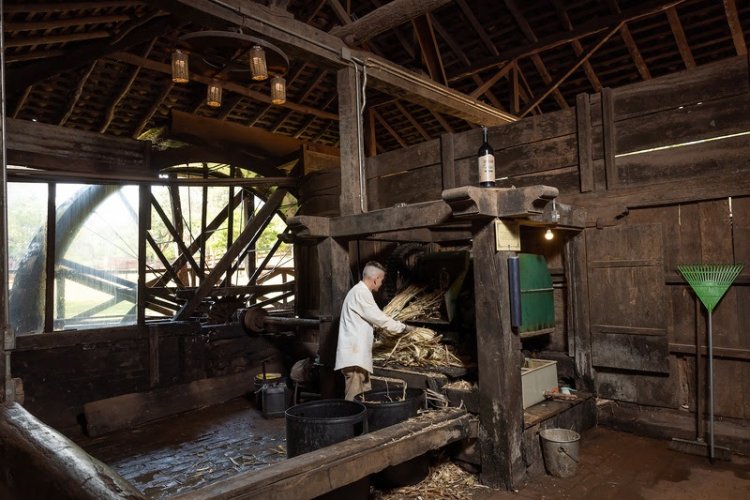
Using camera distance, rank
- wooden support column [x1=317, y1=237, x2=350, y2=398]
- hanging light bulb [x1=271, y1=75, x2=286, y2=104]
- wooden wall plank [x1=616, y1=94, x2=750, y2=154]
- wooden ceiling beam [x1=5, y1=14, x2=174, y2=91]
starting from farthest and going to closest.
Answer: wooden ceiling beam [x1=5, y1=14, x2=174, y2=91] → wooden support column [x1=317, y1=237, x2=350, y2=398] → hanging light bulb [x1=271, y1=75, x2=286, y2=104] → wooden wall plank [x1=616, y1=94, x2=750, y2=154]

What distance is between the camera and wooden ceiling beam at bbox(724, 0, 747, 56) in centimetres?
816

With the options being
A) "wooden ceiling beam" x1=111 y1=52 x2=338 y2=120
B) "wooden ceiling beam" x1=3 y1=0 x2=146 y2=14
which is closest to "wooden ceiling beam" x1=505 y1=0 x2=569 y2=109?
"wooden ceiling beam" x1=111 y1=52 x2=338 y2=120

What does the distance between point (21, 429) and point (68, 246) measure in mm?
6774

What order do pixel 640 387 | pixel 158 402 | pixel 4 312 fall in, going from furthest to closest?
1. pixel 158 402
2. pixel 640 387
3. pixel 4 312

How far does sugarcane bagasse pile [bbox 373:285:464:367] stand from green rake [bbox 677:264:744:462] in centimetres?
261

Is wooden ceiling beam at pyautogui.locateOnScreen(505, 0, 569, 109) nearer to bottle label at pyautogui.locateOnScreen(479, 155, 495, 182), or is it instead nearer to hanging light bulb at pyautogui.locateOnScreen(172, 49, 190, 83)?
bottle label at pyautogui.locateOnScreen(479, 155, 495, 182)

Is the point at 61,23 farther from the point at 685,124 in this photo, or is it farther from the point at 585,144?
the point at 685,124

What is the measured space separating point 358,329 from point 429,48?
16.6 ft

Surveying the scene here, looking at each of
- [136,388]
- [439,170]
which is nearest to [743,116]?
[439,170]

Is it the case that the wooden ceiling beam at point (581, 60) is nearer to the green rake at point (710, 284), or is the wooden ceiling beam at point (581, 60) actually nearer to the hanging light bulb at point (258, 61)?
the green rake at point (710, 284)

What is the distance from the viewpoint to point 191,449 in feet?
22.5

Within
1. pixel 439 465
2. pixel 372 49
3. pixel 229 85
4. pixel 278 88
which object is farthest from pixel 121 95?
pixel 439 465

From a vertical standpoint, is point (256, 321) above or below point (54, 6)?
below

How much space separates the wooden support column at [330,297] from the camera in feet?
20.5
